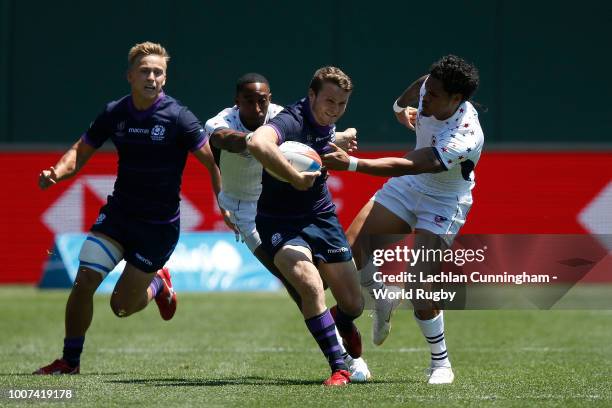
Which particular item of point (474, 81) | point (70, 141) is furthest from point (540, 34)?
point (474, 81)

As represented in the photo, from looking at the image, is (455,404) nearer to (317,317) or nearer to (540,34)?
(317,317)

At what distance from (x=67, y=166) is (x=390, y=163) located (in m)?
2.56

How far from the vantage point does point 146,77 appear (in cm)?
941

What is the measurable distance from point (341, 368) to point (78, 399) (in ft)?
6.39

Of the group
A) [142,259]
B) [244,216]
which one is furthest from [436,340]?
[142,259]

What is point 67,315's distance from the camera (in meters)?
9.72

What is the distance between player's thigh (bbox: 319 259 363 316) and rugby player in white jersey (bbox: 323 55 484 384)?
0.53 metres

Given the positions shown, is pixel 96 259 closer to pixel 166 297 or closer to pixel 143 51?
pixel 166 297

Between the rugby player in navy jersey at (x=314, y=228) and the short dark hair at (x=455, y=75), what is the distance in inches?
29.2

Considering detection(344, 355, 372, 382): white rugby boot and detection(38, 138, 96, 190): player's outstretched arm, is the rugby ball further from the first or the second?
detection(38, 138, 96, 190): player's outstretched arm

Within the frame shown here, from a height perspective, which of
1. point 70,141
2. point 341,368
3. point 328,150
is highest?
point 328,150

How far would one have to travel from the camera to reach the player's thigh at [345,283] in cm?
907

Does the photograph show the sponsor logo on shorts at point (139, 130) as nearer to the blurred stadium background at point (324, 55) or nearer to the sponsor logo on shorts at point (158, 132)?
the sponsor logo on shorts at point (158, 132)

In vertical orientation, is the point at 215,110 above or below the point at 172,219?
below
